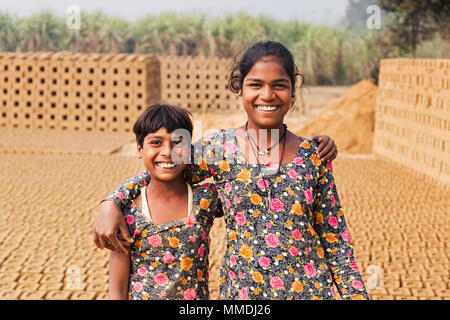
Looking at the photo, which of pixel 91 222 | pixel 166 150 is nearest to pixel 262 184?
pixel 166 150

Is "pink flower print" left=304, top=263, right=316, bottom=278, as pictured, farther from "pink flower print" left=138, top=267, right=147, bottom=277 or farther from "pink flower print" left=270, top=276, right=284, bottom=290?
"pink flower print" left=138, top=267, right=147, bottom=277

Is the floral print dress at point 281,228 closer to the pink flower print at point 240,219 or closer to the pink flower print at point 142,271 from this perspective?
the pink flower print at point 240,219

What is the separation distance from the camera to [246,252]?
5.95ft

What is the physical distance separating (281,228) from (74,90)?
11.2 meters

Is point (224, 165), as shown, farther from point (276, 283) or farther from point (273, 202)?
point (276, 283)

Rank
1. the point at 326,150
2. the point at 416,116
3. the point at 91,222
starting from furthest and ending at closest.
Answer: the point at 416,116, the point at 91,222, the point at 326,150

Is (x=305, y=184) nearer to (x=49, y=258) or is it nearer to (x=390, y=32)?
(x=49, y=258)

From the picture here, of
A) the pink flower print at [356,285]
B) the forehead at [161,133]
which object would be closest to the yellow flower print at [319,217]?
the pink flower print at [356,285]

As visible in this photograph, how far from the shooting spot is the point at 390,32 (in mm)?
18047

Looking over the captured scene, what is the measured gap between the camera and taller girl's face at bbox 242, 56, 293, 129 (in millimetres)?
1853

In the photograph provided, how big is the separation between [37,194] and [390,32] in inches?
561

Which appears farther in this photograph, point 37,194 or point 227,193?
point 37,194

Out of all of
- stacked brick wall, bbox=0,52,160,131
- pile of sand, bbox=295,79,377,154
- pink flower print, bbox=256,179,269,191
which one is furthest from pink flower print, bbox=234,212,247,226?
stacked brick wall, bbox=0,52,160,131
